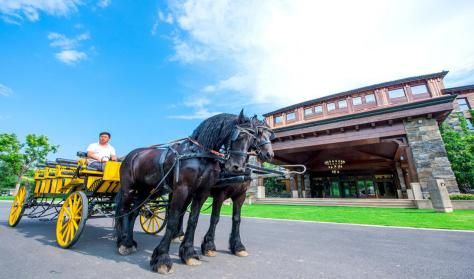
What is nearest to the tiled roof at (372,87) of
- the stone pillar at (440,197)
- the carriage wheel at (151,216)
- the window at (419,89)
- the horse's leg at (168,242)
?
the window at (419,89)

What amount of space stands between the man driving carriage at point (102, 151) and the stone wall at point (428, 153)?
14663 millimetres

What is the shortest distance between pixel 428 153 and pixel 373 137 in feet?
9.14

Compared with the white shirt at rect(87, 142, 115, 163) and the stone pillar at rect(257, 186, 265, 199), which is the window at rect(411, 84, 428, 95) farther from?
the white shirt at rect(87, 142, 115, 163)

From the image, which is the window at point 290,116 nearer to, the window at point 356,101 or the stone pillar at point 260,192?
the window at point 356,101

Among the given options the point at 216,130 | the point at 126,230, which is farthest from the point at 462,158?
the point at 126,230

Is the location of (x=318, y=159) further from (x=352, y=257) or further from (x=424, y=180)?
(x=352, y=257)

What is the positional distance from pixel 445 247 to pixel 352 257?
2.03 meters

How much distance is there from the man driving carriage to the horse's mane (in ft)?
9.06

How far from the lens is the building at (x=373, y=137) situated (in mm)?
11961

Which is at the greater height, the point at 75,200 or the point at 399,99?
the point at 399,99

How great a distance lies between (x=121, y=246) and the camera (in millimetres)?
3338

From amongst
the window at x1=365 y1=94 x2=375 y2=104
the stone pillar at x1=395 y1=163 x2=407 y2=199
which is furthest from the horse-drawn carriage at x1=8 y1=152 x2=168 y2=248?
the stone pillar at x1=395 y1=163 x2=407 y2=199

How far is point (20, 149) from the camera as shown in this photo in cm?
2841

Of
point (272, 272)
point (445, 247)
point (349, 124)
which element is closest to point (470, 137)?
point (349, 124)
